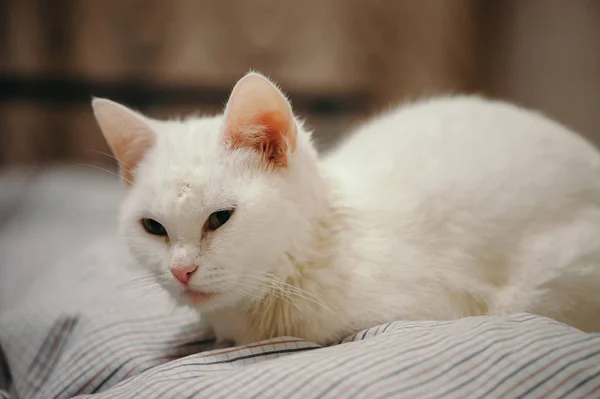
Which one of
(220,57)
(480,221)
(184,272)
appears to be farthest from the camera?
(220,57)

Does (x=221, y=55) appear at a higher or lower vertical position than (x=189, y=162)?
higher

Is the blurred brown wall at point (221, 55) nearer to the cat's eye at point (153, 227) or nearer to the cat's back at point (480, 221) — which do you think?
the cat's back at point (480, 221)

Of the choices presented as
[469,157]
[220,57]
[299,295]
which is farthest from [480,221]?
[220,57]

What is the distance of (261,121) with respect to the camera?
801mm

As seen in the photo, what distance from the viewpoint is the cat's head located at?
750 mm

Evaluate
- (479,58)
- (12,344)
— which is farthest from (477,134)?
(479,58)

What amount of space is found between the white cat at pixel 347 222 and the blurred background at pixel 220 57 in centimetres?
170

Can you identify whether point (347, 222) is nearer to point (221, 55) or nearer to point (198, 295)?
point (198, 295)

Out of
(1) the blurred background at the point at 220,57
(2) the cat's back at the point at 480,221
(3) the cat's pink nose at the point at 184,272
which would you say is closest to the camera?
(3) the cat's pink nose at the point at 184,272

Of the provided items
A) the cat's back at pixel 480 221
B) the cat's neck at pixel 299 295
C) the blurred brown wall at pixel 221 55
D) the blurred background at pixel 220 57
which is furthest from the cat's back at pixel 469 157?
the blurred brown wall at pixel 221 55

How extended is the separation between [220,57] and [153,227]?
218 centimetres

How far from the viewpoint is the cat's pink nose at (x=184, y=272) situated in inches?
29.0

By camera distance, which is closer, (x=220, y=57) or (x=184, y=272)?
(x=184, y=272)

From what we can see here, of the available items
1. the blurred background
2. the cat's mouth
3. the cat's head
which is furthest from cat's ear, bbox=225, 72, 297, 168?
the blurred background
